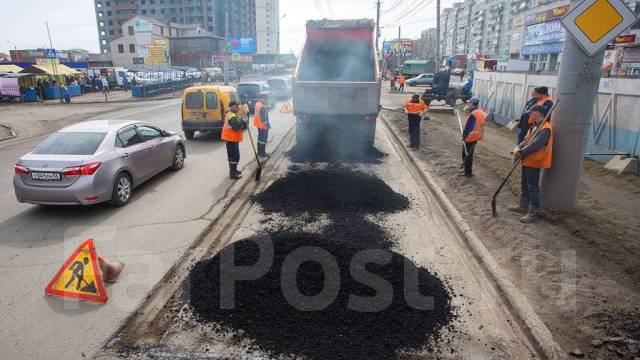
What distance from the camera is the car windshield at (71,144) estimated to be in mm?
6918

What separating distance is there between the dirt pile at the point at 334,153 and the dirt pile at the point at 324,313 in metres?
6.17

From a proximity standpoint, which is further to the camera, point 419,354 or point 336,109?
point 336,109

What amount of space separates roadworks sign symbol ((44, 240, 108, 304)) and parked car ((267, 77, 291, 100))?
25116 millimetres

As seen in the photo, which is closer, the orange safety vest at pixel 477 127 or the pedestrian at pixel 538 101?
the pedestrian at pixel 538 101

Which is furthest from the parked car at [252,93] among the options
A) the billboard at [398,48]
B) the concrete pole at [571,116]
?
the billboard at [398,48]

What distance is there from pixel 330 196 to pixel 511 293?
3.99 metres

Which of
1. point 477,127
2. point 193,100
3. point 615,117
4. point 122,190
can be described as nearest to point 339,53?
point 193,100

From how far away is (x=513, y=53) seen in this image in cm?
5419

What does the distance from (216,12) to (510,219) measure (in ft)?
393

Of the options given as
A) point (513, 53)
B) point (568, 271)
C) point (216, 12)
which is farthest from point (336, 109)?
point (216, 12)

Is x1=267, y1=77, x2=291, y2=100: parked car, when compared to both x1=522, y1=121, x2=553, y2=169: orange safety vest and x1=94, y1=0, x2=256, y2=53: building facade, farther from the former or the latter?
x1=94, y1=0, x2=256, y2=53: building facade

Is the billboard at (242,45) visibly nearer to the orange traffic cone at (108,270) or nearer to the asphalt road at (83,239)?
the asphalt road at (83,239)

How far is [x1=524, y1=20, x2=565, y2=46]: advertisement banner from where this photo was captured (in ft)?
123

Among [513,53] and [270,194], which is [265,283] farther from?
[513,53]
